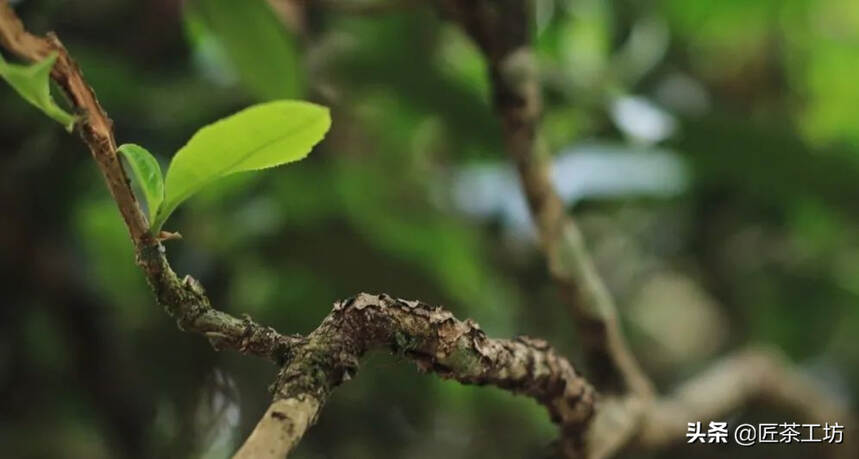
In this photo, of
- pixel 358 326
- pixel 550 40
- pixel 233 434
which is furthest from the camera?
pixel 550 40

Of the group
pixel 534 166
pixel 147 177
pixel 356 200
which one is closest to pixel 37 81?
pixel 147 177

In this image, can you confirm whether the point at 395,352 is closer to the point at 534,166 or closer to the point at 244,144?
the point at 244,144

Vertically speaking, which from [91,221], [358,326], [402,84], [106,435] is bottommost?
[358,326]

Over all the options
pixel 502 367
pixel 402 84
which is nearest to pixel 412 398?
pixel 402 84

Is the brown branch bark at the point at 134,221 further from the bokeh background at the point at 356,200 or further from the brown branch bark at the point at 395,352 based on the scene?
the bokeh background at the point at 356,200

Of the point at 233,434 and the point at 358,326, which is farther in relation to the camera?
the point at 233,434

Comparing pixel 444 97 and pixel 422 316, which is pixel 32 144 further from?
pixel 422 316
